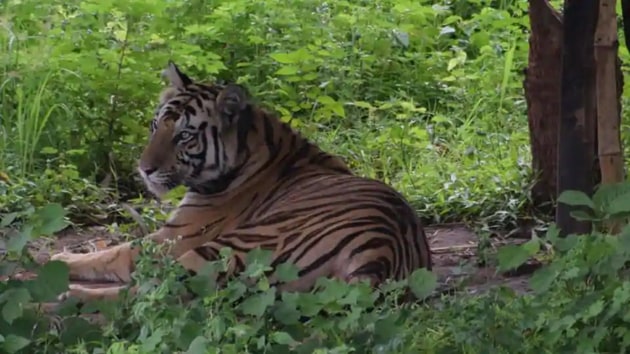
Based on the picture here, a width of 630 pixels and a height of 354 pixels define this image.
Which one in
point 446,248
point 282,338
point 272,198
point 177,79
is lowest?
point 446,248

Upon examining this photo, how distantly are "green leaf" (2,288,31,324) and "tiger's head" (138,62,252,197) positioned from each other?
5.02 ft

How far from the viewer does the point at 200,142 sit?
578 centimetres

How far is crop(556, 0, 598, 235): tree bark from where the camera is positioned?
5.12 meters

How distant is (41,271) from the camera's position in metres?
4.46

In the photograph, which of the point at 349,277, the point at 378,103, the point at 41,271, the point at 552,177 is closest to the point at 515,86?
the point at 378,103

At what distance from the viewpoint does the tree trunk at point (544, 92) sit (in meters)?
6.56

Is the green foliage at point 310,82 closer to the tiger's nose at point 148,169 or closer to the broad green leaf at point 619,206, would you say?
the tiger's nose at point 148,169

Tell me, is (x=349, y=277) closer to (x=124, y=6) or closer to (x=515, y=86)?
(x=124, y=6)

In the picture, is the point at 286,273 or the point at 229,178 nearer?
the point at 286,273

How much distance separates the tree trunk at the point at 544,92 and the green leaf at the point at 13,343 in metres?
3.25

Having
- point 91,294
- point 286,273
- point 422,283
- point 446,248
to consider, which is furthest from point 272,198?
point 422,283

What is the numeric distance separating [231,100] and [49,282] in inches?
61.9

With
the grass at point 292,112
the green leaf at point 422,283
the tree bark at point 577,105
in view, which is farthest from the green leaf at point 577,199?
the tree bark at point 577,105

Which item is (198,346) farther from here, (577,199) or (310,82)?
(310,82)
